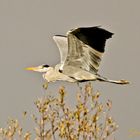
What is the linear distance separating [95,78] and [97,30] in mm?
938

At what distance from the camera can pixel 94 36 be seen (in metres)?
7.94

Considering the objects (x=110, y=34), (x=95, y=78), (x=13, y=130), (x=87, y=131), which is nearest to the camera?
(x=87, y=131)

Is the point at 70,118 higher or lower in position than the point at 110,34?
lower

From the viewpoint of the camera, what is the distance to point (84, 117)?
5.50m

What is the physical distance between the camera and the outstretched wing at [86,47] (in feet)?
25.7

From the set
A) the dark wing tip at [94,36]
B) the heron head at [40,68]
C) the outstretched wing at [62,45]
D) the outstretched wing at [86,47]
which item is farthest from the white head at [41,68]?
the dark wing tip at [94,36]

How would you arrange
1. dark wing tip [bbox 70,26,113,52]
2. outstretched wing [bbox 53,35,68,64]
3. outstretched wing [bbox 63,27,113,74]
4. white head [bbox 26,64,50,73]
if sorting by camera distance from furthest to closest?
white head [bbox 26,64,50,73]
outstretched wing [bbox 53,35,68,64]
outstretched wing [bbox 63,27,113,74]
dark wing tip [bbox 70,26,113,52]

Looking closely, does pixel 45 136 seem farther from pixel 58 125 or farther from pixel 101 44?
pixel 101 44

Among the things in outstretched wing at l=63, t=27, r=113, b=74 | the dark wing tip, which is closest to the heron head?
outstretched wing at l=63, t=27, r=113, b=74

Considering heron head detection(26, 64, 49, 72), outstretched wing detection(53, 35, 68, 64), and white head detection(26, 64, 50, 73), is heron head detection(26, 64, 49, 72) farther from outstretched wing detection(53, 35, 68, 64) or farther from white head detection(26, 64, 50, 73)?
outstretched wing detection(53, 35, 68, 64)

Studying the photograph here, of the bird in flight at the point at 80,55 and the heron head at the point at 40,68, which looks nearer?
the bird in flight at the point at 80,55

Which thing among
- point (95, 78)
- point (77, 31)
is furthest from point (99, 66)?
point (77, 31)

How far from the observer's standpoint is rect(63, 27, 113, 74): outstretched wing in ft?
25.7

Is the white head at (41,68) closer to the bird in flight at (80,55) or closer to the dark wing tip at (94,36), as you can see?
the bird in flight at (80,55)
